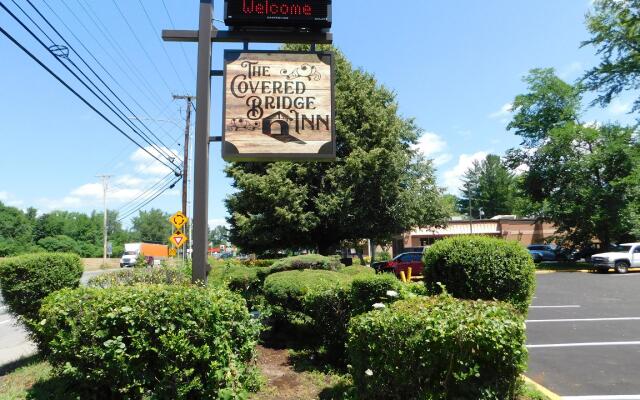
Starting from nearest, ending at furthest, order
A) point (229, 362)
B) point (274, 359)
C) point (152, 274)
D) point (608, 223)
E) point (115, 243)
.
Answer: point (229, 362) → point (274, 359) → point (152, 274) → point (608, 223) → point (115, 243)

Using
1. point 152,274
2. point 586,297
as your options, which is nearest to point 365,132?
point 586,297

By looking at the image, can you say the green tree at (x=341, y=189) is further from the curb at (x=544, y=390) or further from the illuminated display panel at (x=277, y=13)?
the curb at (x=544, y=390)

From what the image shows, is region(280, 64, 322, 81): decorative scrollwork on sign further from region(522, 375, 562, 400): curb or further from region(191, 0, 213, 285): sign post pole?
region(522, 375, 562, 400): curb

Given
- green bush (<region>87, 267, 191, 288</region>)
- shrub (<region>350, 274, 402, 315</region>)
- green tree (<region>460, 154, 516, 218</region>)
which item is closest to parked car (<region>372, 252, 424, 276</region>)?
green bush (<region>87, 267, 191, 288</region>)

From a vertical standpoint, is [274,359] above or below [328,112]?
below

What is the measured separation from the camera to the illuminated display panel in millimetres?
5430

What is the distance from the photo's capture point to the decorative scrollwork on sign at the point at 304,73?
535cm

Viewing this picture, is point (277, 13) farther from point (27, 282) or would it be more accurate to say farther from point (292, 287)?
point (27, 282)

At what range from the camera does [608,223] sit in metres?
29.4

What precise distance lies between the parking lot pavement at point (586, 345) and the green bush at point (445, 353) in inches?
92.4

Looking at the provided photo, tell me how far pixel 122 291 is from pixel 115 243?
117 metres

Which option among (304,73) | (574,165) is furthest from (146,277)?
(574,165)

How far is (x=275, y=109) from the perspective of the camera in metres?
5.27

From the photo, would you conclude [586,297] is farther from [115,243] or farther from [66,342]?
[115,243]
